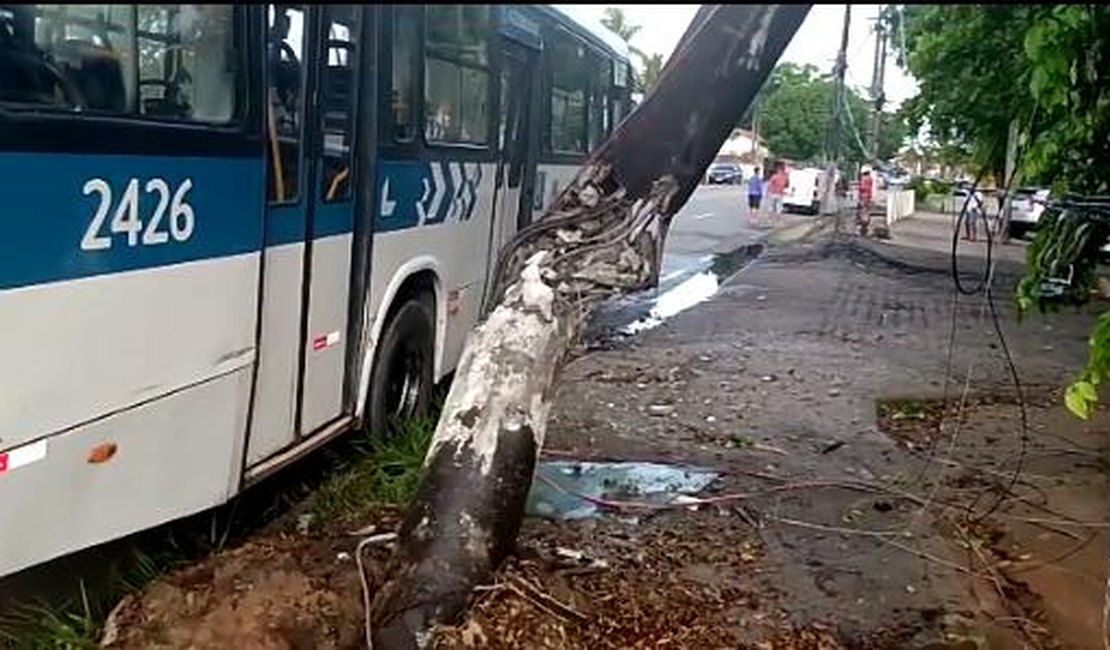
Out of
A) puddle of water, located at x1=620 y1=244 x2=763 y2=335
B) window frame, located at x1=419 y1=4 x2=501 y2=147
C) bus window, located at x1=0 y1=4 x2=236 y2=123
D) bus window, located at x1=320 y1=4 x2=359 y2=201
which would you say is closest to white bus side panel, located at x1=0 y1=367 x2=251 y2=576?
bus window, located at x1=0 y1=4 x2=236 y2=123

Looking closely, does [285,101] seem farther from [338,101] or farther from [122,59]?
[122,59]

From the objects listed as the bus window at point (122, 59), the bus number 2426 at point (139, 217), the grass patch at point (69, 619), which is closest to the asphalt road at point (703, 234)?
the grass patch at point (69, 619)

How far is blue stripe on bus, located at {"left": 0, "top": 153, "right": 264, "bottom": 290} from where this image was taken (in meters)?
3.27

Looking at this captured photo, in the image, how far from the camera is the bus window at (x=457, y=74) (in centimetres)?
650

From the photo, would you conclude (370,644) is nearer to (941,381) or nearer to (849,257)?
(941,381)

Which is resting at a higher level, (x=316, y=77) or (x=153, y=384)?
(x=316, y=77)

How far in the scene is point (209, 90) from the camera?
13.7ft

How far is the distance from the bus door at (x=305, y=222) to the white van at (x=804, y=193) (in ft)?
114

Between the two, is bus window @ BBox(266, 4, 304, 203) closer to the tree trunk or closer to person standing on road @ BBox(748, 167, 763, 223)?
the tree trunk

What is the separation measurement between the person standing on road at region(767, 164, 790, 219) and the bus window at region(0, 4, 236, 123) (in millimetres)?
34023

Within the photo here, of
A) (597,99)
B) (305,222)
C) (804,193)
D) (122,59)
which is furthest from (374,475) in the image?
(804,193)

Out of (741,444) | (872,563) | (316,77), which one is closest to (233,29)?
(316,77)

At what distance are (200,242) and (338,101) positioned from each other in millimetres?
1461

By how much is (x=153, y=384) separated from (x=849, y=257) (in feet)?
59.9
